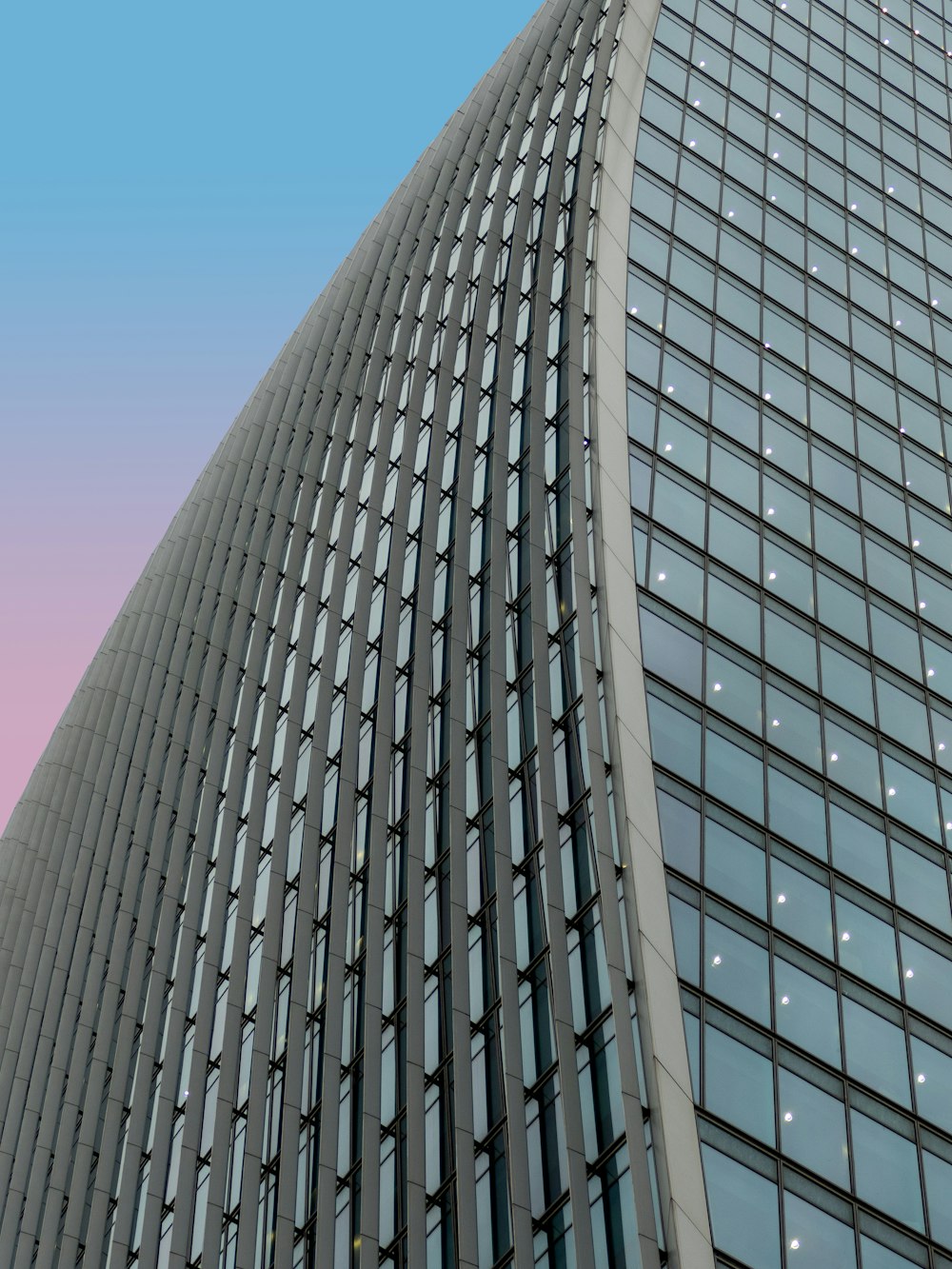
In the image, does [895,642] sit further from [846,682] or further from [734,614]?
[734,614]

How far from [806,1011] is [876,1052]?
1.55 m

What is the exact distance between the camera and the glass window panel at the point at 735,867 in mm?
30062

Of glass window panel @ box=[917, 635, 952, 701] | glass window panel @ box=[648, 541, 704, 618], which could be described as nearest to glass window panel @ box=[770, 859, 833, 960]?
glass window panel @ box=[648, 541, 704, 618]

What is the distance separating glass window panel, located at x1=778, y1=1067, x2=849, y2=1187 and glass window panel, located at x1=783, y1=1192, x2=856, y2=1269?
715mm

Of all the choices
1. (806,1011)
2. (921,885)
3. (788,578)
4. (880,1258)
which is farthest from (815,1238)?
(788,578)

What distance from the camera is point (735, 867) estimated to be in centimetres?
3056

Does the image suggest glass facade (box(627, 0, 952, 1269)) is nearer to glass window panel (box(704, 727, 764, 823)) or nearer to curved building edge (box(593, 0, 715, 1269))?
glass window panel (box(704, 727, 764, 823))

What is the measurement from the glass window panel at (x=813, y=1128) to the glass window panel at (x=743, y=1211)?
3.52 ft

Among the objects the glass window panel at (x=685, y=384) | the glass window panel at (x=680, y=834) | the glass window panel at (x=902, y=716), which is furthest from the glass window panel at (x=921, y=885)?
the glass window panel at (x=685, y=384)

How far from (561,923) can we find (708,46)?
34.7 metres

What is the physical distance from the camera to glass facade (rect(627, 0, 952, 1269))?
91.4ft

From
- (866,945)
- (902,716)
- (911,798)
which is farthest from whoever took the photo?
(902,716)

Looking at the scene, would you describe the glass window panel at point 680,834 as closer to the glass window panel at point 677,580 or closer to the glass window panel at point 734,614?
the glass window panel at point 677,580

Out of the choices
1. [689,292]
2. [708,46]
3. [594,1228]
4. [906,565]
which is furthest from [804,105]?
[594,1228]
